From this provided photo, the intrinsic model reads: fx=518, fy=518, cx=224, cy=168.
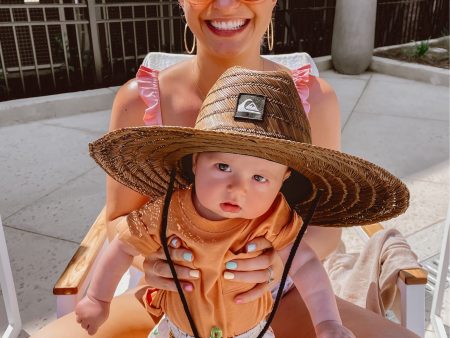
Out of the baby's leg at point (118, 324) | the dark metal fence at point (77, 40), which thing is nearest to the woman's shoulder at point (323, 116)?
the baby's leg at point (118, 324)

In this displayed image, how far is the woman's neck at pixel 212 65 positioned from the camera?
6.00 feet

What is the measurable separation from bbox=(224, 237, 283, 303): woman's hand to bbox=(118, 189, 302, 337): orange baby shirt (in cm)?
2

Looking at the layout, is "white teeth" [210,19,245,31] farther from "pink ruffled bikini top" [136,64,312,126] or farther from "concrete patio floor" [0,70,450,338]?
"concrete patio floor" [0,70,450,338]

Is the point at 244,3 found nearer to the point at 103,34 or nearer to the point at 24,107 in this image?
the point at 24,107

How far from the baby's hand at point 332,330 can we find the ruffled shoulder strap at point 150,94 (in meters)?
0.92

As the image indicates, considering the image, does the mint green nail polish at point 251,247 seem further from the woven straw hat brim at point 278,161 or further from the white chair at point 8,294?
the white chair at point 8,294

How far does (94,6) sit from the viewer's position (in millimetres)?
6441

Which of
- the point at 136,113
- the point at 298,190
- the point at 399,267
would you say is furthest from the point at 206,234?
the point at 399,267

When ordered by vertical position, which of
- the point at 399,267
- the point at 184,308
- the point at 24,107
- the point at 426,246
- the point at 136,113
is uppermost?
the point at 136,113

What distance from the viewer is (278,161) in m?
1.26

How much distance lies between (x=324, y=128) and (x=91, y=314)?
1033mm

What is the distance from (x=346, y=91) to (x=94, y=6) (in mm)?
3476

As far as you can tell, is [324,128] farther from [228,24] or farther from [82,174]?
[82,174]

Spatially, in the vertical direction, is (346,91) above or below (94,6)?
below
